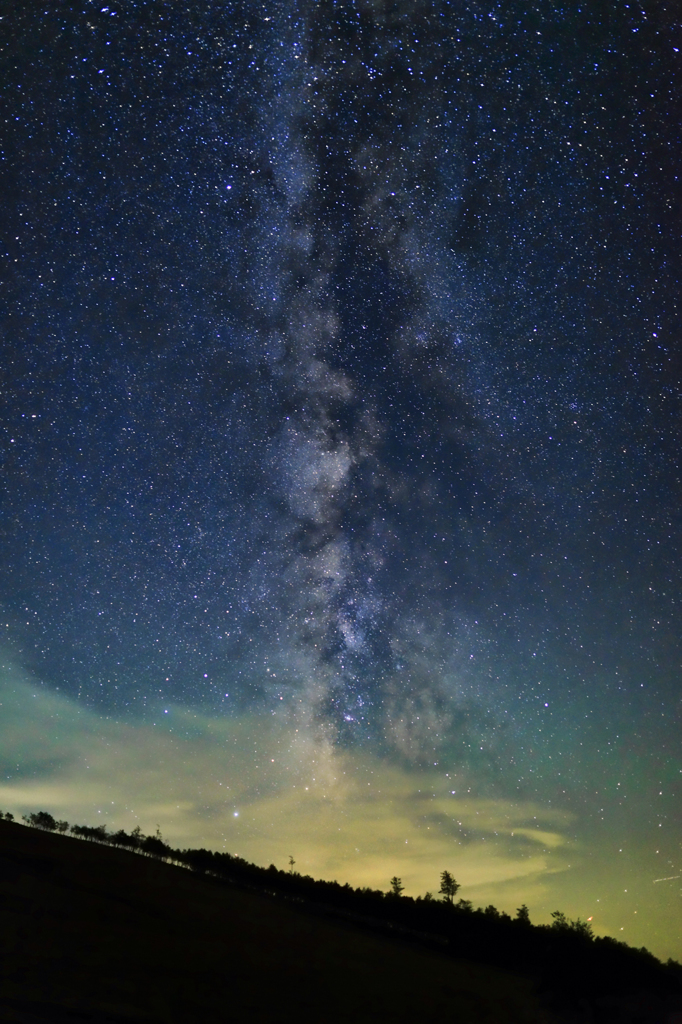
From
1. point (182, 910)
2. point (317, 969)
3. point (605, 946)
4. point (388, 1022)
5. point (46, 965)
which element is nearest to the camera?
point (46, 965)

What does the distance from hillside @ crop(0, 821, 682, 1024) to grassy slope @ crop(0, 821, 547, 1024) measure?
0.15 ft

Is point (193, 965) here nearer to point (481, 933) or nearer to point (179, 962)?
point (179, 962)

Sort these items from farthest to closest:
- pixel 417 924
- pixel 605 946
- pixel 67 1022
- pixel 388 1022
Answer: pixel 417 924, pixel 605 946, pixel 388 1022, pixel 67 1022

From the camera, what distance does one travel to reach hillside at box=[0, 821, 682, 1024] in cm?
952

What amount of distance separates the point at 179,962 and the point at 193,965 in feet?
0.96

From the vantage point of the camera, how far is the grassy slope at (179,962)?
944 cm

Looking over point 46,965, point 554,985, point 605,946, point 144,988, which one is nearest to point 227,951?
point 144,988

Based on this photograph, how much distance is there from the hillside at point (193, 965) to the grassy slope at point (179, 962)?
4 centimetres

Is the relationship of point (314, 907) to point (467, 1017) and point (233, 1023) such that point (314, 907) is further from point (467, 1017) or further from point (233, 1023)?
point (233, 1023)

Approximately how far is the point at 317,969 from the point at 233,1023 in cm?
662

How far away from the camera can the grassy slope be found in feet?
31.0

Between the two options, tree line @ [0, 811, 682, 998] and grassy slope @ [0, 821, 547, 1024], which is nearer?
grassy slope @ [0, 821, 547, 1024]

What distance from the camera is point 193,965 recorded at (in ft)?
41.6

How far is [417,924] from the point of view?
31.4 meters
